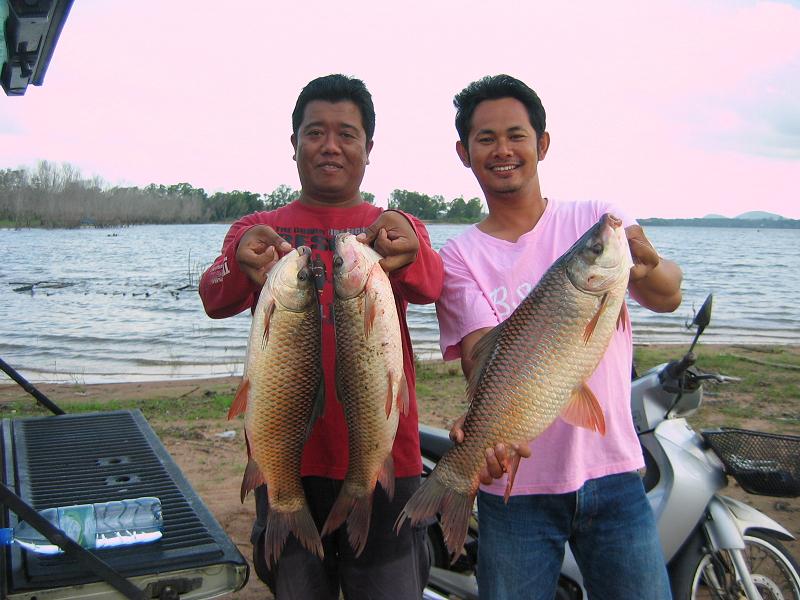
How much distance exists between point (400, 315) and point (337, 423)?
1.88 feet

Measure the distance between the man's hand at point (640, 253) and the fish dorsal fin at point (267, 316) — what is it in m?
1.50

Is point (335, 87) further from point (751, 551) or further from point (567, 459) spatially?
Answer: point (751, 551)

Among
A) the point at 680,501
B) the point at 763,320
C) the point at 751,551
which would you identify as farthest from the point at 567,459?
the point at 763,320

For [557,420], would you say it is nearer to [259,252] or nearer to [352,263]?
[352,263]

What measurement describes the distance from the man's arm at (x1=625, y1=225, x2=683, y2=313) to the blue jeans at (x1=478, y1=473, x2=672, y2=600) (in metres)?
0.81

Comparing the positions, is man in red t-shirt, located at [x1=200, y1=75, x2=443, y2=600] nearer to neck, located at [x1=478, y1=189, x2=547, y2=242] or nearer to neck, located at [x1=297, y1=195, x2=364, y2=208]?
neck, located at [x1=297, y1=195, x2=364, y2=208]

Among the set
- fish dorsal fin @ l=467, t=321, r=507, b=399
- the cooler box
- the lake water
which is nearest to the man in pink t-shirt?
fish dorsal fin @ l=467, t=321, r=507, b=399

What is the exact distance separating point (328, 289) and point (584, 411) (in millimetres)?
1273

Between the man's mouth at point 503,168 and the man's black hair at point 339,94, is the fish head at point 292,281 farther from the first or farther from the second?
the man's mouth at point 503,168

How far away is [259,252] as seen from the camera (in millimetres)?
2834

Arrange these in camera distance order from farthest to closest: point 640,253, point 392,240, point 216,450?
point 216,450, point 640,253, point 392,240

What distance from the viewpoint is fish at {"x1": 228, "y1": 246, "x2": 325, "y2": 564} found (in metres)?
2.78

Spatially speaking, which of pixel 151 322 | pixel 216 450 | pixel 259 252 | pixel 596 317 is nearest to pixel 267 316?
pixel 259 252

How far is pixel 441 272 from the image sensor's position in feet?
10.2
